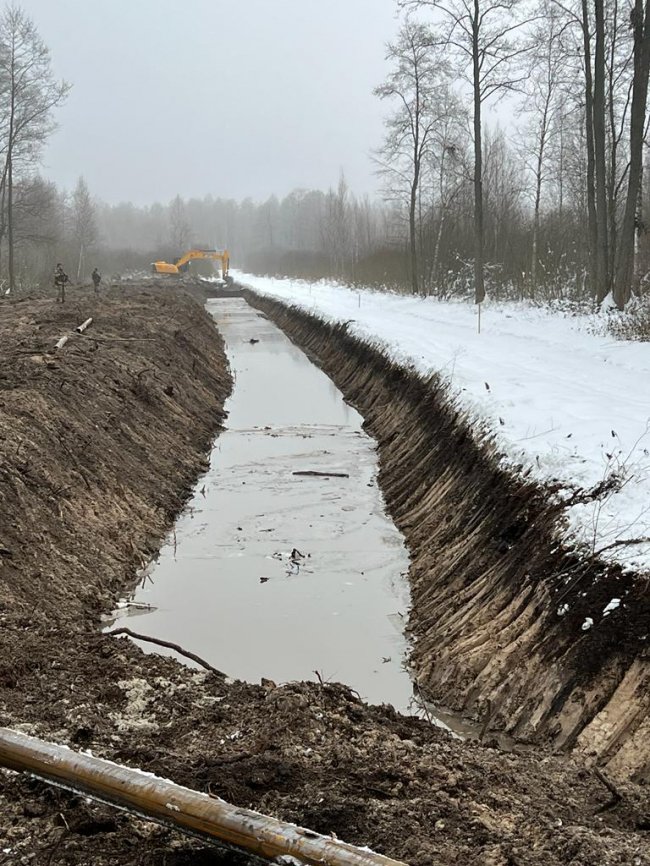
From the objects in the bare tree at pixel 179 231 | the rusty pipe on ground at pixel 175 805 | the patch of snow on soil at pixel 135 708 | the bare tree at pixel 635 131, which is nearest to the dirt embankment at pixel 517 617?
the patch of snow on soil at pixel 135 708

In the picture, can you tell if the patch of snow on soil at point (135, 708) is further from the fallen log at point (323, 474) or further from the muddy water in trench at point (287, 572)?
the fallen log at point (323, 474)

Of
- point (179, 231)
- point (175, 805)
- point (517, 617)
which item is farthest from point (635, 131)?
point (179, 231)

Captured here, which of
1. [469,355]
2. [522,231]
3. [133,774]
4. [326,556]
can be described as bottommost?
[326,556]

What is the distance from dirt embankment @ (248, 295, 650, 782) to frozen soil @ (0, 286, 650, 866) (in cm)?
46

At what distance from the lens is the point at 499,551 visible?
681 cm

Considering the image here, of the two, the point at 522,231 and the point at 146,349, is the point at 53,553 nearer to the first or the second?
the point at 146,349

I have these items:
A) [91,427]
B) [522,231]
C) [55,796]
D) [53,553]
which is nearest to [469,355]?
[91,427]

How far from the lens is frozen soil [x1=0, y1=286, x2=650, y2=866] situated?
3.06 meters

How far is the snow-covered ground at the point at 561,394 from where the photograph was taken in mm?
6004

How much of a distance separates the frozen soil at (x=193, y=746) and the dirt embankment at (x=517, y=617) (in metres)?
0.46

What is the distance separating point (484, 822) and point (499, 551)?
12.1 ft

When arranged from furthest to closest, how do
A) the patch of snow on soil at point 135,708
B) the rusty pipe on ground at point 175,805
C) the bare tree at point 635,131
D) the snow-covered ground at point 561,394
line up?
the bare tree at point 635,131, the snow-covered ground at point 561,394, the patch of snow on soil at point 135,708, the rusty pipe on ground at point 175,805

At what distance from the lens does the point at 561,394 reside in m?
10.3

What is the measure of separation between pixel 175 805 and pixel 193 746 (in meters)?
1.28
